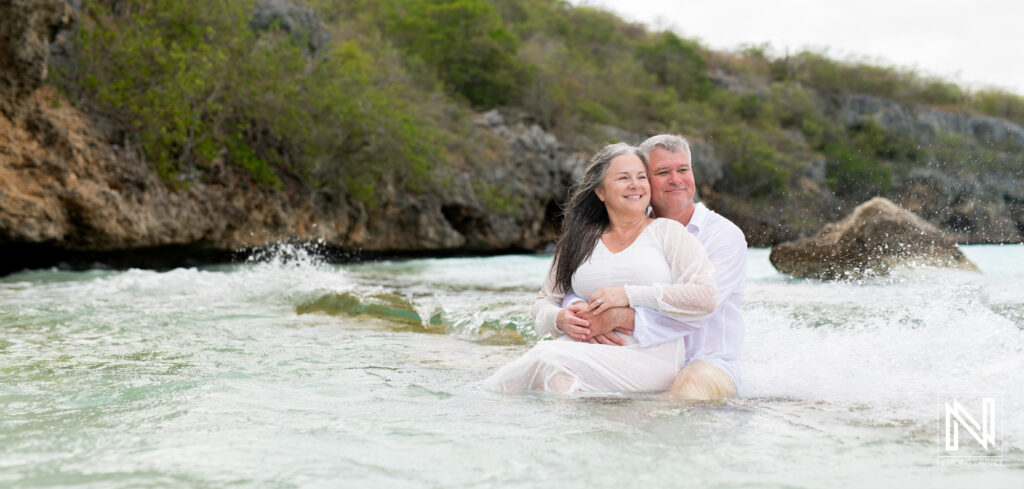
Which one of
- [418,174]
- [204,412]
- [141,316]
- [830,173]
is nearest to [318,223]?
[418,174]

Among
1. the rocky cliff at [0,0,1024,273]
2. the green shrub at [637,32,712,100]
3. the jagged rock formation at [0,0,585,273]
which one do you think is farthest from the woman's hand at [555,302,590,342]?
the green shrub at [637,32,712,100]

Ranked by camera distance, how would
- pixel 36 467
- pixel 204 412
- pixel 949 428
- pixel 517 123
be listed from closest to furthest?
pixel 36 467, pixel 949 428, pixel 204 412, pixel 517 123

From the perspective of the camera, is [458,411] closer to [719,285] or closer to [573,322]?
[573,322]

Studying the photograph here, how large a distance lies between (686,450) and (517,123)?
39022 millimetres

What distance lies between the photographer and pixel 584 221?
13.9 ft

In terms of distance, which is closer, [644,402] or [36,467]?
[36,467]

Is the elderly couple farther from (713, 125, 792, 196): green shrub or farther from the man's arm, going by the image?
(713, 125, 792, 196): green shrub

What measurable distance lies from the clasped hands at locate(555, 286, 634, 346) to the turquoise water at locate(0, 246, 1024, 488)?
33 cm

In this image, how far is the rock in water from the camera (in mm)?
12469

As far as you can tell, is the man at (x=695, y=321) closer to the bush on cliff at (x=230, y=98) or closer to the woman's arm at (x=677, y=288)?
the woman's arm at (x=677, y=288)

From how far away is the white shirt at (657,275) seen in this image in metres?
3.73

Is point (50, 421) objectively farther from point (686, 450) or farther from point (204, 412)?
point (686, 450)

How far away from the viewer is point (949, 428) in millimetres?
3299

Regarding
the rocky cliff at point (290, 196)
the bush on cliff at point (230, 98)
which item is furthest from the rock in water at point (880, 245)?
the bush on cliff at point (230, 98)
